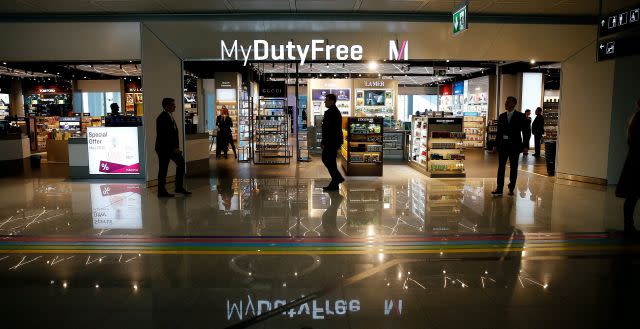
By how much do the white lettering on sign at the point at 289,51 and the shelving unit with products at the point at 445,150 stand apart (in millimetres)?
2453

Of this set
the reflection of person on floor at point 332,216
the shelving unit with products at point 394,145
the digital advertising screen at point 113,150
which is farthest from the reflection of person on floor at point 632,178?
the shelving unit with products at point 394,145

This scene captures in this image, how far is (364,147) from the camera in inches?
373

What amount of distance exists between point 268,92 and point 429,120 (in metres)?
4.70

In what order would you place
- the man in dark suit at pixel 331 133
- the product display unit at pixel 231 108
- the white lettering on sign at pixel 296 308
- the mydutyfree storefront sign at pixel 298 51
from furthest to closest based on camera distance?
1. the product display unit at pixel 231 108
2. the mydutyfree storefront sign at pixel 298 51
3. the man in dark suit at pixel 331 133
4. the white lettering on sign at pixel 296 308

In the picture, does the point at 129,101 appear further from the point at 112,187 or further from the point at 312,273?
the point at 312,273

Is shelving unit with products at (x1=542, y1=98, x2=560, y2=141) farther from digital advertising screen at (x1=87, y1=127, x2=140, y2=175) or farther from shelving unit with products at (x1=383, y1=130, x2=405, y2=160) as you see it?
digital advertising screen at (x1=87, y1=127, x2=140, y2=175)

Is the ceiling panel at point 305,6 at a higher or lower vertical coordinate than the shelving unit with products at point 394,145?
higher

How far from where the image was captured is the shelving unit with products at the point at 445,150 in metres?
9.48

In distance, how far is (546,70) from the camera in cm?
1808

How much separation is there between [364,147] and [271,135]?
140 inches

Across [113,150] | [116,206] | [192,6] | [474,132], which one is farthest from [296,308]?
[474,132]

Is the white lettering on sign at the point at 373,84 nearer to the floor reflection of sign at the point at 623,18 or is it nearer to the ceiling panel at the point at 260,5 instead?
the ceiling panel at the point at 260,5

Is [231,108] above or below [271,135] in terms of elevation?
above

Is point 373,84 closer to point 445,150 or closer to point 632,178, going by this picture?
point 445,150
